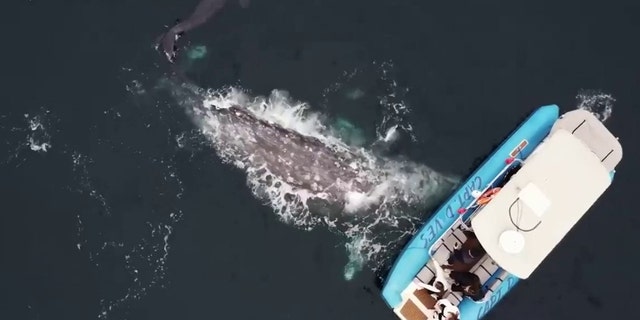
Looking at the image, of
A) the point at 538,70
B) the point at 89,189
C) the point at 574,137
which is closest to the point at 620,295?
the point at 574,137

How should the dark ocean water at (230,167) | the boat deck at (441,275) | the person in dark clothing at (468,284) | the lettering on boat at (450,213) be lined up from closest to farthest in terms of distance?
the person in dark clothing at (468,284) < the boat deck at (441,275) < the lettering on boat at (450,213) < the dark ocean water at (230,167)

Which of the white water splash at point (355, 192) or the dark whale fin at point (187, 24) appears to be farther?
the dark whale fin at point (187, 24)

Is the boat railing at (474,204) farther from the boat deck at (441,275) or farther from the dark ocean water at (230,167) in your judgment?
the dark ocean water at (230,167)

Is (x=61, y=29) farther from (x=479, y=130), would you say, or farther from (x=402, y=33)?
(x=479, y=130)

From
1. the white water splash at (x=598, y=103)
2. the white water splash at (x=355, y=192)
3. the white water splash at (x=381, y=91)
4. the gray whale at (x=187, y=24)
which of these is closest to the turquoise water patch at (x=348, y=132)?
the white water splash at (x=355, y=192)

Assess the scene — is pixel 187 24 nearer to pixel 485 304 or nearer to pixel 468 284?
pixel 468 284

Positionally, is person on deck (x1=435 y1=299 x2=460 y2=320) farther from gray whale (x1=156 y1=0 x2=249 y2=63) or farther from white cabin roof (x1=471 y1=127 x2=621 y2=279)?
gray whale (x1=156 y1=0 x2=249 y2=63)
